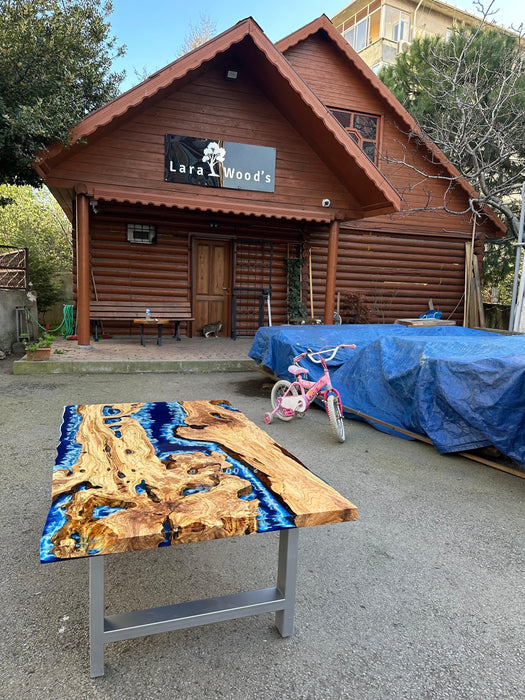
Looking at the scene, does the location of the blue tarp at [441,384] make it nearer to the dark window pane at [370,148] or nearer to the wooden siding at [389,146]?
the wooden siding at [389,146]

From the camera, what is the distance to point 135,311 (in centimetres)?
1016

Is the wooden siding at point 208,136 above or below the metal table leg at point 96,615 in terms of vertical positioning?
above

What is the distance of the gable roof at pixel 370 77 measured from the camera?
Answer: 11469 millimetres

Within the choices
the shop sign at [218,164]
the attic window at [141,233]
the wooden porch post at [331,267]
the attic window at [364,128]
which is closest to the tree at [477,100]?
the attic window at [364,128]

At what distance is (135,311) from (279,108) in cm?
523

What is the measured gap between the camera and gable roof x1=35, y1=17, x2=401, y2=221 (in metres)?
8.02

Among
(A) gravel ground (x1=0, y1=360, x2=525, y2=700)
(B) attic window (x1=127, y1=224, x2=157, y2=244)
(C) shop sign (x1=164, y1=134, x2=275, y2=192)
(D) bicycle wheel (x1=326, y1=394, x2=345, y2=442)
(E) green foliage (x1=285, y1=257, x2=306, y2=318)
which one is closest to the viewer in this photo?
(A) gravel ground (x1=0, y1=360, x2=525, y2=700)

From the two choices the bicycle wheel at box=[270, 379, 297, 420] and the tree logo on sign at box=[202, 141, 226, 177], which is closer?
the bicycle wheel at box=[270, 379, 297, 420]

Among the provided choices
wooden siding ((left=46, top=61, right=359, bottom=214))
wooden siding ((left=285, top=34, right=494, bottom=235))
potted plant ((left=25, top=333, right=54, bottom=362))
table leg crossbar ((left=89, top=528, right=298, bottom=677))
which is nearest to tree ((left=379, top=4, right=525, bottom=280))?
wooden siding ((left=285, top=34, right=494, bottom=235))

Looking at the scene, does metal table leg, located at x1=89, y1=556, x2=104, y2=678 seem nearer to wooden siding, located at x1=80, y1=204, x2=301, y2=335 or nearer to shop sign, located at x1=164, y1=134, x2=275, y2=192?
shop sign, located at x1=164, y1=134, x2=275, y2=192

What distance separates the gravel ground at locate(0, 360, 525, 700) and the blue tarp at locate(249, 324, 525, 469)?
485 millimetres

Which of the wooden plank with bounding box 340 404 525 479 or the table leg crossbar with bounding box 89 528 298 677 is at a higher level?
the table leg crossbar with bounding box 89 528 298 677

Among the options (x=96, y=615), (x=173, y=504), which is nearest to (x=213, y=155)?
(x=173, y=504)

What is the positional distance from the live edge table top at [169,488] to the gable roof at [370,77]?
10.8m
